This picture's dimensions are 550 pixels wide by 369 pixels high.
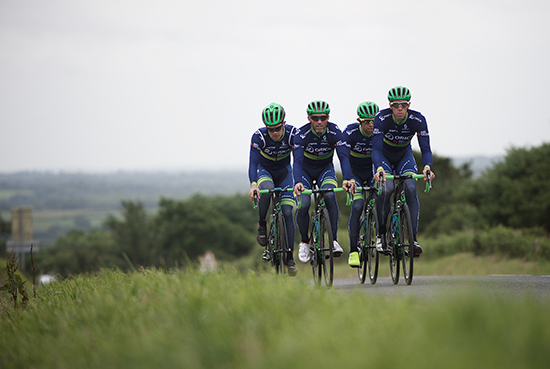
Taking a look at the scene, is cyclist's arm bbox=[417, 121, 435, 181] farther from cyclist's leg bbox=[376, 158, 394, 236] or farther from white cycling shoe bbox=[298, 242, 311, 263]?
white cycling shoe bbox=[298, 242, 311, 263]

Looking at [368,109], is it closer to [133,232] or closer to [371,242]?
[371,242]

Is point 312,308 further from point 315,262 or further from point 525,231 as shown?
point 525,231

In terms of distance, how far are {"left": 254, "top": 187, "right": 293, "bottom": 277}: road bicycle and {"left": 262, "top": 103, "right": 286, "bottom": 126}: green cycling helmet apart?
3.46 ft

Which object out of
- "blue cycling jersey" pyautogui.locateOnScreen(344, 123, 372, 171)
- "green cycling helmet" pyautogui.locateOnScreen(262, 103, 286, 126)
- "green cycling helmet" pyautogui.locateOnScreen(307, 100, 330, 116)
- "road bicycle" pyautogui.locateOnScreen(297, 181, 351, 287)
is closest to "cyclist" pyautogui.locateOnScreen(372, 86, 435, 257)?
"blue cycling jersey" pyautogui.locateOnScreen(344, 123, 372, 171)

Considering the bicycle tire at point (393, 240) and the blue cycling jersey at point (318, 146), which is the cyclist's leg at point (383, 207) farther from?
the blue cycling jersey at point (318, 146)

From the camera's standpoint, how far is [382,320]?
473 centimetres

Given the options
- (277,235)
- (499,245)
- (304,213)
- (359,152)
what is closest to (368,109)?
(359,152)

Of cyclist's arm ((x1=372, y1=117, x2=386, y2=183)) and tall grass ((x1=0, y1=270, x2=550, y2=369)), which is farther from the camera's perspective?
cyclist's arm ((x1=372, y1=117, x2=386, y2=183))

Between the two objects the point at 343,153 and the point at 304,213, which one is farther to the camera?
the point at 304,213

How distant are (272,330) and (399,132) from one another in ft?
19.6

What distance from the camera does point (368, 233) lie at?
34.6 ft

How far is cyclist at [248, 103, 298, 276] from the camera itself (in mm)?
9836

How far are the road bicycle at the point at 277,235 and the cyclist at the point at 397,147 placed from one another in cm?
145

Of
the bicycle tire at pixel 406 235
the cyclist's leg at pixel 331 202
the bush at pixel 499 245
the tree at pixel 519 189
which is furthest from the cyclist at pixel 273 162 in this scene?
the tree at pixel 519 189
